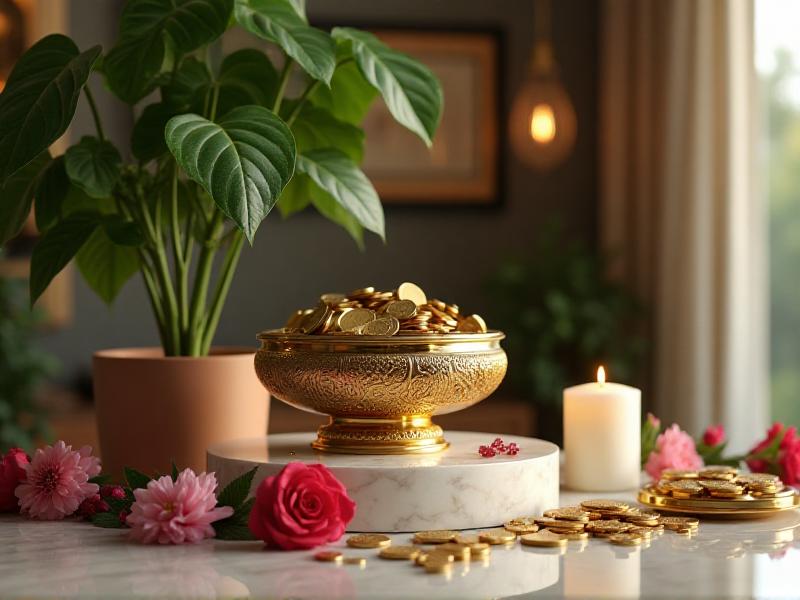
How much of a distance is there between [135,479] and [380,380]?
0.26 metres

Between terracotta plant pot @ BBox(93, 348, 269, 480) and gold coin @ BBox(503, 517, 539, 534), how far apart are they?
0.44 m

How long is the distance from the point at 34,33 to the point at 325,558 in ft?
10.0

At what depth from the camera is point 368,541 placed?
1.09m

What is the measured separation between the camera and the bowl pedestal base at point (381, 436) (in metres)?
1.25

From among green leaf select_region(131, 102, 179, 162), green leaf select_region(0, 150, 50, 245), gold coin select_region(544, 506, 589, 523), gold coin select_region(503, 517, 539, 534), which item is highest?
green leaf select_region(131, 102, 179, 162)

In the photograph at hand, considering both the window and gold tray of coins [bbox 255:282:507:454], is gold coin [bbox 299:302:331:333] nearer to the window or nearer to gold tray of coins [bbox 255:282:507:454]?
gold tray of coins [bbox 255:282:507:454]

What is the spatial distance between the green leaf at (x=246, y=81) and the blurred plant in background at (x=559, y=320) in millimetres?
2256

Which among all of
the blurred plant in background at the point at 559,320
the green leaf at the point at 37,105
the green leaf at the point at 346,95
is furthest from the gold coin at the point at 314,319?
the blurred plant in background at the point at 559,320

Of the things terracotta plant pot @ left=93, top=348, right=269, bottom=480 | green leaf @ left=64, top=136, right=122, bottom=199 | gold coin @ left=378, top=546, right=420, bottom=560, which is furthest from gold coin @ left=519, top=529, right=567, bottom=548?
green leaf @ left=64, top=136, right=122, bottom=199

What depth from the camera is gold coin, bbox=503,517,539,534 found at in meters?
1.14

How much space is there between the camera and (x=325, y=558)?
103 centimetres

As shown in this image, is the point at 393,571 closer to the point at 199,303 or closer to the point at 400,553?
the point at 400,553

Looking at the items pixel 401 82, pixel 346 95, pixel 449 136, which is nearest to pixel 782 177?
pixel 449 136

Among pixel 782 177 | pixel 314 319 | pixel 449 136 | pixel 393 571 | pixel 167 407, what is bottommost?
pixel 393 571
